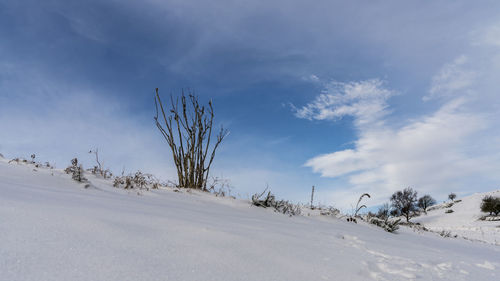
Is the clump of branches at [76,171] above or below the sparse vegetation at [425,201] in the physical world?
below

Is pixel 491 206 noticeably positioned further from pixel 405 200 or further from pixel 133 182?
pixel 133 182

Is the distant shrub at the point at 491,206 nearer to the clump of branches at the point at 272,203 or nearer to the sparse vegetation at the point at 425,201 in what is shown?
the sparse vegetation at the point at 425,201

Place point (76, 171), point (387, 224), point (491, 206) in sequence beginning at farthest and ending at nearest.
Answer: point (491, 206) < point (387, 224) < point (76, 171)

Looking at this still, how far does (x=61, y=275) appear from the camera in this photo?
1.21 metres

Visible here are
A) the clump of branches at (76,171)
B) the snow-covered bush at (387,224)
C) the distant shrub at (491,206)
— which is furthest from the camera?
the distant shrub at (491,206)

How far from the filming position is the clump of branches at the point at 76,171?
162 inches

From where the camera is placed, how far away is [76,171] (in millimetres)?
4270

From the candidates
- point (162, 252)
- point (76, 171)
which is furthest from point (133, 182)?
point (162, 252)

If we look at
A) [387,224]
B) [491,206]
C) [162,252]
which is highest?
[491,206]

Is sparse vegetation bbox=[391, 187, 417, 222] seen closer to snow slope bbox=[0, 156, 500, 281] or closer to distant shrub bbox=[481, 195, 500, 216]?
distant shrub bbox=[481, 195, 500, 216]

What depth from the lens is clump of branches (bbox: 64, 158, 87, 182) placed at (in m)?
4.11

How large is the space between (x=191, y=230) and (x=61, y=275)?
0.99m

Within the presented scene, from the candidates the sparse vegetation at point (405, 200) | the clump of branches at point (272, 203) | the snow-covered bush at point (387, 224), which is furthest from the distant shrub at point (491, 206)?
the clump of branches at point (272, 203)

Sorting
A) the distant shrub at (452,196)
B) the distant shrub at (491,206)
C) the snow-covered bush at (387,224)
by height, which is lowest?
the snow-covered bush at (387,224)
